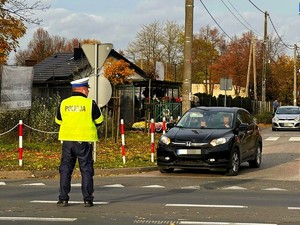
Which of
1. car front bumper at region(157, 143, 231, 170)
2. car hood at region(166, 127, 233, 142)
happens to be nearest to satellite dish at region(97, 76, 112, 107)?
car hood at region(166, 127, 233, 142)

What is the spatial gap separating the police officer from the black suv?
5.14 m

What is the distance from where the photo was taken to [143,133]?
27641mm

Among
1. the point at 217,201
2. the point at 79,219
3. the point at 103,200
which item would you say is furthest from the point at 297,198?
the point at 79,219

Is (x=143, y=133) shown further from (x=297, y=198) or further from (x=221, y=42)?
(x=221, y=42)

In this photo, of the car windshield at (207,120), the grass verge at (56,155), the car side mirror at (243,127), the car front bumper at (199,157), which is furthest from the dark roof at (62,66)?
the car front bumper at (199,157)

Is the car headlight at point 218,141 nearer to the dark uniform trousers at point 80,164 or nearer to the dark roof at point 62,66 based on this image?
the dark uniform trousers at point 80,164

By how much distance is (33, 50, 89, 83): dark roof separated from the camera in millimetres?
42469

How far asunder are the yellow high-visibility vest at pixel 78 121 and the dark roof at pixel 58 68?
30.6 m

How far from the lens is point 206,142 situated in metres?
14.1

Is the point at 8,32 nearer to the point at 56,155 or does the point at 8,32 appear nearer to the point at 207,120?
the point at 56,155

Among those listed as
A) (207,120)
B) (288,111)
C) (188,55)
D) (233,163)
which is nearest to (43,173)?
(207,120)

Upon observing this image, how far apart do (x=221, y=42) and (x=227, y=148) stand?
7393cm

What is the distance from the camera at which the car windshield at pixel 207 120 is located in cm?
1520

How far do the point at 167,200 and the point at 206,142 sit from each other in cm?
406
